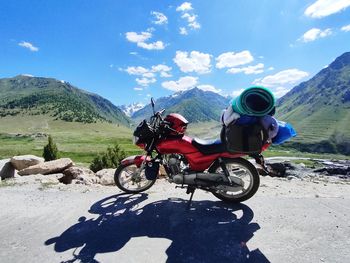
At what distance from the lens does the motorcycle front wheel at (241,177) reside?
282 inches

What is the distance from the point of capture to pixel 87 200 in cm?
821

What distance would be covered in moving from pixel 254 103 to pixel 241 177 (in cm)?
229

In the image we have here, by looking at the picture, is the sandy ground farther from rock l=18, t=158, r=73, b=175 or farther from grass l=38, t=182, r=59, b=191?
rock l=18, t=158, r=73, b=175

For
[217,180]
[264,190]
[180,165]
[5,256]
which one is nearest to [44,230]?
[5,256]

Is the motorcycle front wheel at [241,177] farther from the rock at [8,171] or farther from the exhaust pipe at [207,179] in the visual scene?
the rock at [8,171]

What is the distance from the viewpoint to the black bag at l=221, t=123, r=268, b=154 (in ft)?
20.5

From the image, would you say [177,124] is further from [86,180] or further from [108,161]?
[108,161]

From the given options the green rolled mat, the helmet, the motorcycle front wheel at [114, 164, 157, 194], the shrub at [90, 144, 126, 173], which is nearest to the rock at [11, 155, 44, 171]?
the shrub at [90, 144, 126, 173]

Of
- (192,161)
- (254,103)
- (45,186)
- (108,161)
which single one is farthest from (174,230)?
(108,161)

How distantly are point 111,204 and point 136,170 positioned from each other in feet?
3.99

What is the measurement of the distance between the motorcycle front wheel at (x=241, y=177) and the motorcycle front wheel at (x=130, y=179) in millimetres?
2196

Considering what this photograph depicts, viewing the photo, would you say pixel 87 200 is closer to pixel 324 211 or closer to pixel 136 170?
pixel 136 170

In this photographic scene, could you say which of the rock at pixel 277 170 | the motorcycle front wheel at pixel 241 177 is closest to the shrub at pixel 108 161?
the rock at pixel 277 170

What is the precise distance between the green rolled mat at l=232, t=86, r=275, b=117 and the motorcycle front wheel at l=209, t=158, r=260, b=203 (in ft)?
5.61
